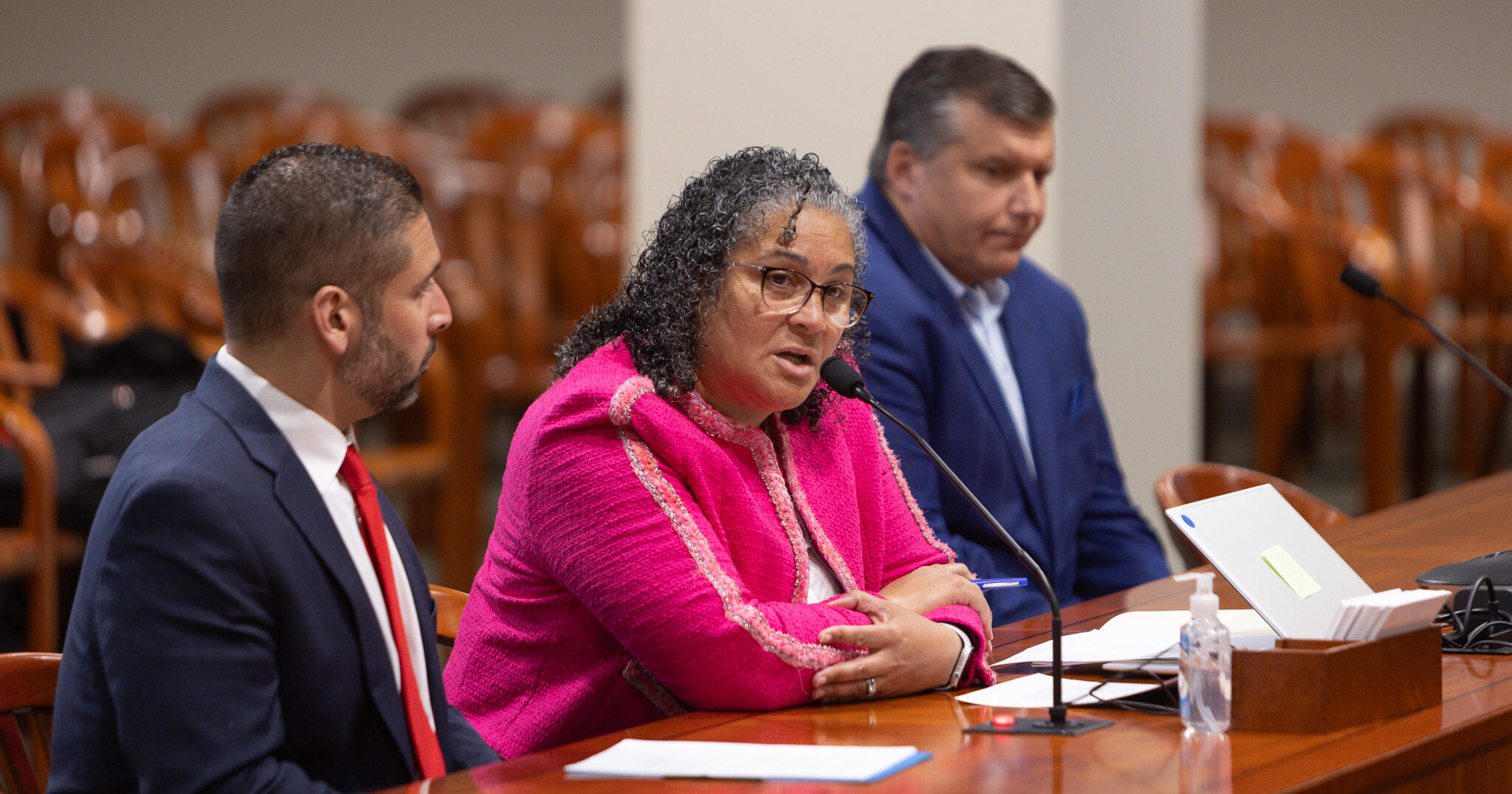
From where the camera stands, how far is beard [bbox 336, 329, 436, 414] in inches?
50.4

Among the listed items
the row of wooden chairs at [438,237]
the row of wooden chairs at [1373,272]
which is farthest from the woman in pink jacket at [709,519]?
the row of wooden chairs at [1373,272]

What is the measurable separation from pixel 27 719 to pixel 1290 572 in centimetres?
113

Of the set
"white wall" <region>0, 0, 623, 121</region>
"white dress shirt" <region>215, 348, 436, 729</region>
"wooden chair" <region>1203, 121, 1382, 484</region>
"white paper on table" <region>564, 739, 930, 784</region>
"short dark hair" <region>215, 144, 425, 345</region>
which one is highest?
"white wall" <region>0, 0, 623, 121</region>

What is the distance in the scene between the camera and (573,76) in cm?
841

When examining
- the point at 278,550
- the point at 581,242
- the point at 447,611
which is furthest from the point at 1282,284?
the point at 278,550

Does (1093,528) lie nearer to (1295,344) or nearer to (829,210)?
(829,210)

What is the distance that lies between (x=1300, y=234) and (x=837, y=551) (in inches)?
151

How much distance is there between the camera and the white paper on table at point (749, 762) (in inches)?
44.8

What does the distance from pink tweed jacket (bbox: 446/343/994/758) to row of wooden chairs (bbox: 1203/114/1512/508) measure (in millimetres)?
3458

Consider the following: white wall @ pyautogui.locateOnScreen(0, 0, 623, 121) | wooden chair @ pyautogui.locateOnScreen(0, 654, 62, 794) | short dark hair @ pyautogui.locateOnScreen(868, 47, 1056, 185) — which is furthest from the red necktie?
white wall @ pyautogui.locateOnScreen(0, 0, 623, 121)

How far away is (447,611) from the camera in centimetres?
174

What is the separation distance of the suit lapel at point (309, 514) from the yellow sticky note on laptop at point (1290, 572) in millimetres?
789

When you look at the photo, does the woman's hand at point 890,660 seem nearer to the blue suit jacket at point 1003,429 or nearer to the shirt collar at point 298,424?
the shirt collar at point 298,424

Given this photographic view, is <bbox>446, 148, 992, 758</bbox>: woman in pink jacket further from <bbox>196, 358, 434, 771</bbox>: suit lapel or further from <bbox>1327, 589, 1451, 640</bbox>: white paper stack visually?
<bbox>1327, 589, 1451, 640</bbox>: white paper stack
